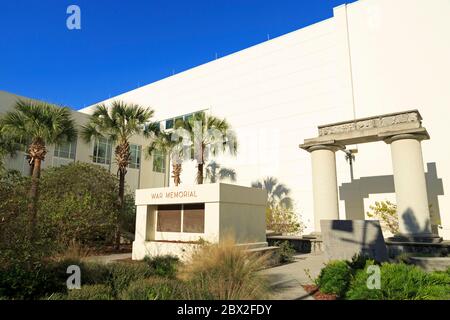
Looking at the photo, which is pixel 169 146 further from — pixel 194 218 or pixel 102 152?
pixel 194 218

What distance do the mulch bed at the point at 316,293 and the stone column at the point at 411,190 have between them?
32.1 feet

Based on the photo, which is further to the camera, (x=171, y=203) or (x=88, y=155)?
(x=88, y=155)

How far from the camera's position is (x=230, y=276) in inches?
309

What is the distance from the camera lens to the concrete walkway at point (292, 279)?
843 centimetres

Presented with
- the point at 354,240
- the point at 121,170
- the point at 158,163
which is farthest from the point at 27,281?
the point at 158,163

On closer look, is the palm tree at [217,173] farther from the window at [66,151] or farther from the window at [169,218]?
the window at [169,218]

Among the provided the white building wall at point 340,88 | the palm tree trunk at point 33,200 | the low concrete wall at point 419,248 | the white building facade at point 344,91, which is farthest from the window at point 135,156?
the low concrete wall at point 419,248

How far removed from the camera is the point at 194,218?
15297 mm

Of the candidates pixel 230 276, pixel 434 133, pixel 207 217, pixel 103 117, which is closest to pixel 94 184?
pixel 103 117

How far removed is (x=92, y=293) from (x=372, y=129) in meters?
16.4

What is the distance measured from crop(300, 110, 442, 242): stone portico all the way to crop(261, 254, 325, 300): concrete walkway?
17.2 feet

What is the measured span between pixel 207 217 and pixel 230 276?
6.41 meters

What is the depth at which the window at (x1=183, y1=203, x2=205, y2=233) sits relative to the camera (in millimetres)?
15016
